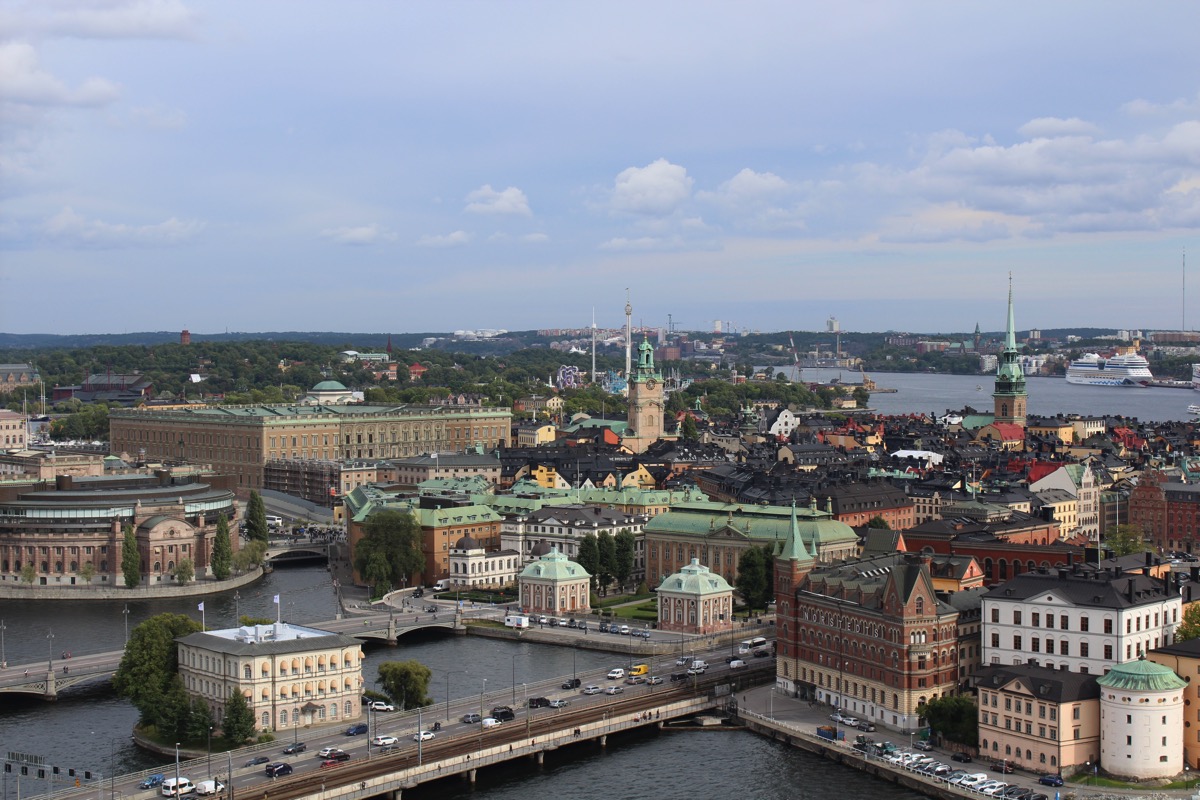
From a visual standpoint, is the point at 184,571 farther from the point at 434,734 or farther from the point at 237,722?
the point at 434,734

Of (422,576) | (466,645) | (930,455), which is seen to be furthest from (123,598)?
(930,455)

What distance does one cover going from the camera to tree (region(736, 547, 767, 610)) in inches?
2549

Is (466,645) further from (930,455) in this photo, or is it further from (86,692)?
(930,455)

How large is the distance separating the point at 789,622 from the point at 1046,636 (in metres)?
8.69

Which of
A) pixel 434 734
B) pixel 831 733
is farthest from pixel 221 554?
pixel 831 733

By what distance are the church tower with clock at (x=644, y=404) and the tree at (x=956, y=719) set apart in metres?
77.2

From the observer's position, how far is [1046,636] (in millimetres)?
46094

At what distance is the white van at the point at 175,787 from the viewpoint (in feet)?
130

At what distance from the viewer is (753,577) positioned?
64.8 metres

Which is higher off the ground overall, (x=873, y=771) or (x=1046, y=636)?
(x=1046, y=636)

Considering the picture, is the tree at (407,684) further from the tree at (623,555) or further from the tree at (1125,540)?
the tree at (1125,540)

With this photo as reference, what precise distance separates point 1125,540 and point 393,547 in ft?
111

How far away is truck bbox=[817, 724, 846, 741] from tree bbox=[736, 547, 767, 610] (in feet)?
58.3

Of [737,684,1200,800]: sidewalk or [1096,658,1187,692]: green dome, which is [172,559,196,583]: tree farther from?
[1096,658,1187,692]: green dome
